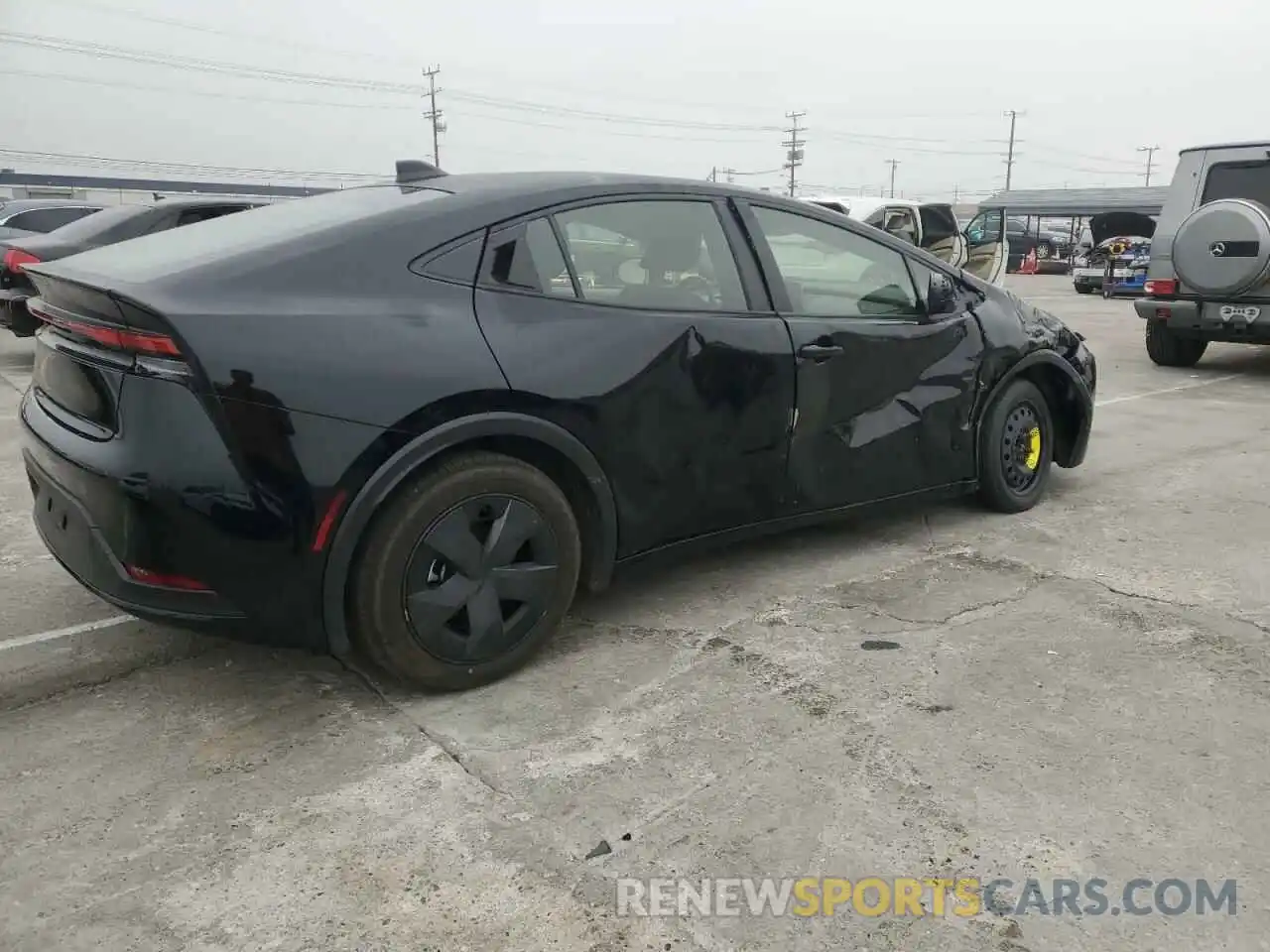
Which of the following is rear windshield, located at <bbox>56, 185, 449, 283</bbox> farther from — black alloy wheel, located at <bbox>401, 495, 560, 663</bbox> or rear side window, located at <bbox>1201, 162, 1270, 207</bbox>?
rear side window, located at <bbox>1201, 162, 1270, 207</bbox>

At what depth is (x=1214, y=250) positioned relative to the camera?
27.0 feet

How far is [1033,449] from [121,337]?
378cm

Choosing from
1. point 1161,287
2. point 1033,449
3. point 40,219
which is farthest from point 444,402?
point 40,219

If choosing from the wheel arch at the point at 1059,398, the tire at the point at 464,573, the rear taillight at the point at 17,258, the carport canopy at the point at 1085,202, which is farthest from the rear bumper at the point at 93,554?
the carport canopy at the point at 1085,202

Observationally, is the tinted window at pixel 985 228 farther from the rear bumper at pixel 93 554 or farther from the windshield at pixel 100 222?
the rear bumper at pixel 93 554

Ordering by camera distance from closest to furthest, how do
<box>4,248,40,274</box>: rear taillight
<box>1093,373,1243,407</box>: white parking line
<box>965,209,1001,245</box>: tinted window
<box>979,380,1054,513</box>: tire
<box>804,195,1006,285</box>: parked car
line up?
<box>979,380,1054,513</box>: tire
<box>1093,373,1243,407</box>: white parking line
<box>4,248,40,274</box>: rear taillight
<box>804,195,1006,285</box>: parked car
<box>965,209,1001,245</box>: tinted window

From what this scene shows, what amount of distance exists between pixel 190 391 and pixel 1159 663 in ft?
9.38

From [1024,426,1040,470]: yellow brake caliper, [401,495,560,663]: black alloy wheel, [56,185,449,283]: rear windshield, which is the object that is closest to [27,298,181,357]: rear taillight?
[56,185,449,283]: rear windshield

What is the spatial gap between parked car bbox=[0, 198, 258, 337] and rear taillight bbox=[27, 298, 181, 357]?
231 inches

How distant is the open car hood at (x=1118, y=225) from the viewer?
19.5 m

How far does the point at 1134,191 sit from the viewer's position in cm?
4119

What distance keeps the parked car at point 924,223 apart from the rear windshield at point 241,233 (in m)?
10.1

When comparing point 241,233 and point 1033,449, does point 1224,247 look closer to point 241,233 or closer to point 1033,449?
point 1033,449

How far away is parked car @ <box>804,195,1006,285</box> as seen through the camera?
41.1ft
